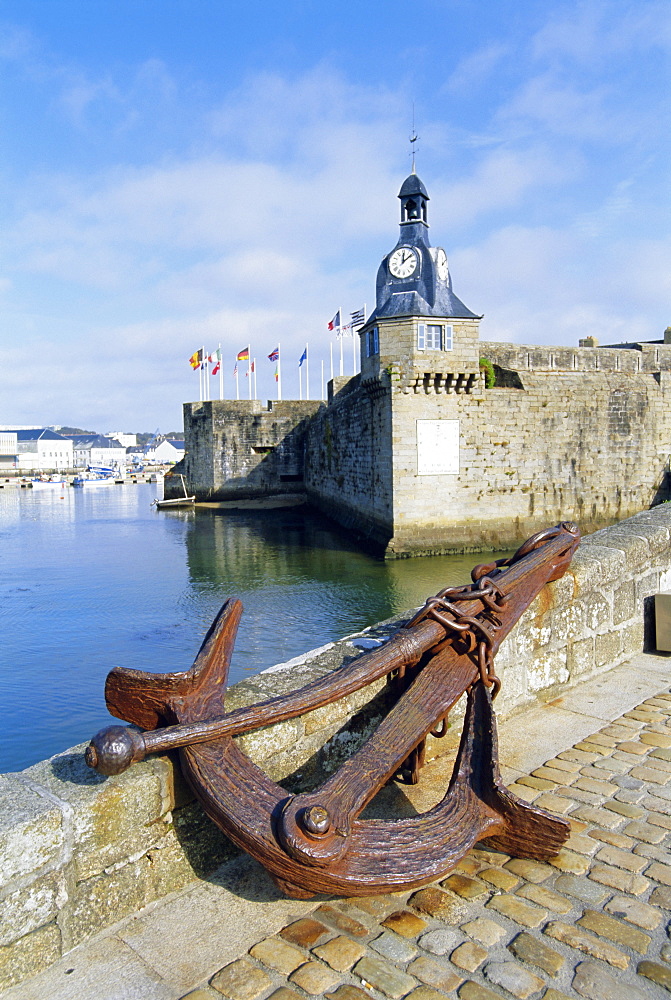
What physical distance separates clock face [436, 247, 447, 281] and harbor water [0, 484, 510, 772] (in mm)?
8550

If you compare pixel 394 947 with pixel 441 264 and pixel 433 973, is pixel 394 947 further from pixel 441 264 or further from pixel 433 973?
pixel 441 264

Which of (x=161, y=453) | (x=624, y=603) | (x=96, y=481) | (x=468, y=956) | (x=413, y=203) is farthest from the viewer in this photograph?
(x=161, y=453)

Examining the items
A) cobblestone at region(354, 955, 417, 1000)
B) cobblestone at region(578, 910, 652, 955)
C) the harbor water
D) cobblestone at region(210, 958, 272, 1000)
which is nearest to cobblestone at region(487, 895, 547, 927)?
cobblestone at region(578, 910, 652, 955)

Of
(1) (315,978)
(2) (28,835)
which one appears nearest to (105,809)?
(2) (28,835)

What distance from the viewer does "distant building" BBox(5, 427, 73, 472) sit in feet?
327

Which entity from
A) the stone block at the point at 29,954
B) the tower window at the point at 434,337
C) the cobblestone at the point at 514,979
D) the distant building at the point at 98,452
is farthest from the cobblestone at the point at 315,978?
the distant building at the point at 98,452

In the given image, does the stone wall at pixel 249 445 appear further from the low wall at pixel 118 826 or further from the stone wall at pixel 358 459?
the low wall at pixel 118 826

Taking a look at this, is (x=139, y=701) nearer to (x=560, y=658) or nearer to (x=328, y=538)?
(x=560, y=658)

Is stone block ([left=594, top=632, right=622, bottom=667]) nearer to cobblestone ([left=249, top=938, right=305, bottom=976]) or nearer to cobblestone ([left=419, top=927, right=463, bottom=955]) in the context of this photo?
cobblestone ([left=419, top=927, right=463, bottom=955])

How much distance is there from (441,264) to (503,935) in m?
21.2

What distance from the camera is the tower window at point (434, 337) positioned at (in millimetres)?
16188

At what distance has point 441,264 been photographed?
21.1 m

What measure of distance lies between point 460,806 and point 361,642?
47.3 inches

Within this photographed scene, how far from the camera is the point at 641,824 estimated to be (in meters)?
2.43
